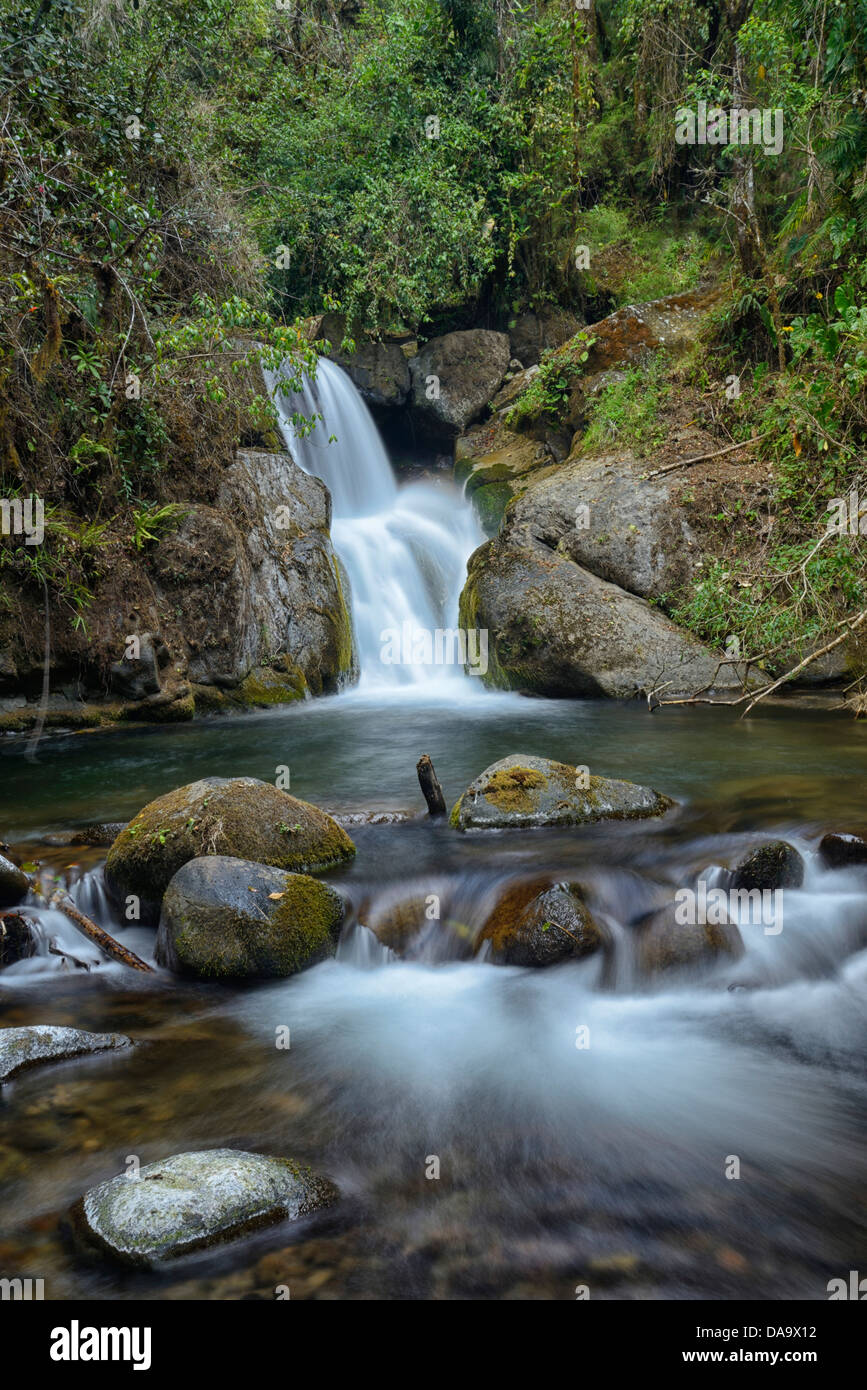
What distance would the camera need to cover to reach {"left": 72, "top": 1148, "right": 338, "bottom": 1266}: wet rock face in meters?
2.73

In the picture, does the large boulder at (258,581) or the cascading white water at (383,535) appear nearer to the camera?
the large boulder at (258,581)

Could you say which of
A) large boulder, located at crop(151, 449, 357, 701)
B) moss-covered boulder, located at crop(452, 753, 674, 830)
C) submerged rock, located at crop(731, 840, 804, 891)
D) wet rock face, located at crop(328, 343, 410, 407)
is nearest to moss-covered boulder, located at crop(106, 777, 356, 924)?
moss-covered boulder, located at crop(452, 753, 674, 830)

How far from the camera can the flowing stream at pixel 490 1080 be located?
112 inches

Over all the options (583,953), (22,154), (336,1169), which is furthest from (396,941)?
(22,154)

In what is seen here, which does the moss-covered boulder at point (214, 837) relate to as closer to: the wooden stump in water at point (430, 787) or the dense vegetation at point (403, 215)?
the wooden stump in water at point (430, 787)

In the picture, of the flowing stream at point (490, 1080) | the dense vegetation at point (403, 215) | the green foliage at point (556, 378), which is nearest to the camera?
the flowing stream at point (490, 1080)

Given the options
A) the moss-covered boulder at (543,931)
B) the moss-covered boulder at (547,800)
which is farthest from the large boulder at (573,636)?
the moss-covered boulder at (543,931)

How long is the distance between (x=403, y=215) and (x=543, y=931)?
1642cm

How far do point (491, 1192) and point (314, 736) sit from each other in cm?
709

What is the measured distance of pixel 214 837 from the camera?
5375mm

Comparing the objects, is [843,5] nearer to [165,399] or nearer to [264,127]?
[165,399]

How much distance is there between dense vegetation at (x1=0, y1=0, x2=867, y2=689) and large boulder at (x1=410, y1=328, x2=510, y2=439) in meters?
1.06

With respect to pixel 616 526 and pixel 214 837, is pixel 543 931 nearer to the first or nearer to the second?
pixel 214 837

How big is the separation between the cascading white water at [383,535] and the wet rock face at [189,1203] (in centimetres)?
1000
